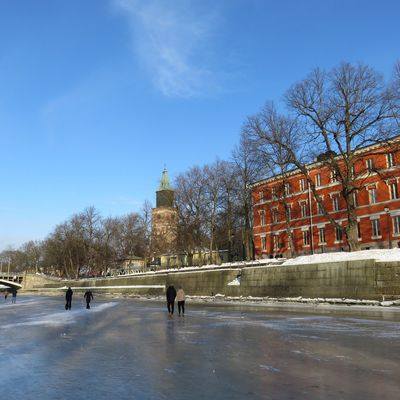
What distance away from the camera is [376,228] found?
2093 inches

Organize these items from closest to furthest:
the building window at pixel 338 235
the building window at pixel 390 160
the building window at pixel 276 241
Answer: the building window at pixel 390 160
the building window at pixel 338 235
the building window at pixel 276 241

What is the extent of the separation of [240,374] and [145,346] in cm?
476

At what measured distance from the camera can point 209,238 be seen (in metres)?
63.5

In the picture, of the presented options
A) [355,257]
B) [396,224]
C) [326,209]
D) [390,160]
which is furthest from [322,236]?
[355,257]

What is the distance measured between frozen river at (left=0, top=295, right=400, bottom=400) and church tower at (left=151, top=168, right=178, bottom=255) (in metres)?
47.6

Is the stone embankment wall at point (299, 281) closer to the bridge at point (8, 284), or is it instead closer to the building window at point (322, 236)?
the building window at point (322, 236)

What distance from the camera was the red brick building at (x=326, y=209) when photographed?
51031 mm

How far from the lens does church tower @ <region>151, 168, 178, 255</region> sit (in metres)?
63.9

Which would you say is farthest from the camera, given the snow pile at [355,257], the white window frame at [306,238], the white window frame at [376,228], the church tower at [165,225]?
the church tower at [165,225]

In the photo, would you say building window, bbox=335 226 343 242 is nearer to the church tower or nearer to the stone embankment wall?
the stone embankment wall

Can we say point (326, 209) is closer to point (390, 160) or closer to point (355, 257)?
point (390, 160)

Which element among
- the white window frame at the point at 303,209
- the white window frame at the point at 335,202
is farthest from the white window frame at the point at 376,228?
the white window frame at the point at 303,209

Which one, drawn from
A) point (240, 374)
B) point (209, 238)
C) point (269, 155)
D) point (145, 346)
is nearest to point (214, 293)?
point (269, 155)

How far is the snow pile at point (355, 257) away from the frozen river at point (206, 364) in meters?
12.6
